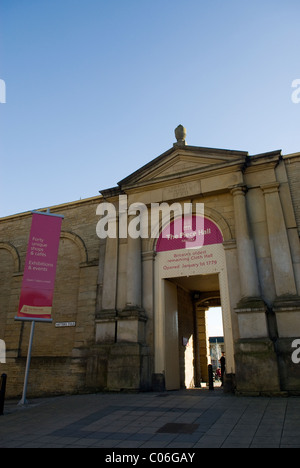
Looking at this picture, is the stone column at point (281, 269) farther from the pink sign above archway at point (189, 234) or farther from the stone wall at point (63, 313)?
the stone wall at point (63, 313)

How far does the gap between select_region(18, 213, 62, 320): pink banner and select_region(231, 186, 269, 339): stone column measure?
18.2 feet

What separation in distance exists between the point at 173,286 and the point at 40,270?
15.4 ft

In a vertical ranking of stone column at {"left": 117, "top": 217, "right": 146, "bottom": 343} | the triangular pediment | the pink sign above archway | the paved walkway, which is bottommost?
the paved walkway

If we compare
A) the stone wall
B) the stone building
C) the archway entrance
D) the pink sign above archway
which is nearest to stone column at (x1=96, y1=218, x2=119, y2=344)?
the stone building

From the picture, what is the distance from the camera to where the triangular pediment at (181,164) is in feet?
37.2

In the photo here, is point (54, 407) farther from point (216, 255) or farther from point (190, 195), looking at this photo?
point (190, 195)

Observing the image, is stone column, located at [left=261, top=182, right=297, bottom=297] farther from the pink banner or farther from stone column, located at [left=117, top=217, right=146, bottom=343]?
the pink banner

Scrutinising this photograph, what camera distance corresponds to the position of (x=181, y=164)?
1237 cm

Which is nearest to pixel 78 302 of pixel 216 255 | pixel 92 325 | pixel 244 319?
pixel 92 325

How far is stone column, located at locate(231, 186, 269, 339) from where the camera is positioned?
29.2ft

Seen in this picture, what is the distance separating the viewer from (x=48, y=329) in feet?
42.8

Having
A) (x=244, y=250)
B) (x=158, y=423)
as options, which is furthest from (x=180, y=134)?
(x=158, y=423)

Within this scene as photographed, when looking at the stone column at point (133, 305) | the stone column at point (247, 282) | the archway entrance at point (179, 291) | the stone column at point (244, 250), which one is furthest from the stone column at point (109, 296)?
the stone column at point (244, 250)

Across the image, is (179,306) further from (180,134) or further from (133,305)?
(180,134)
